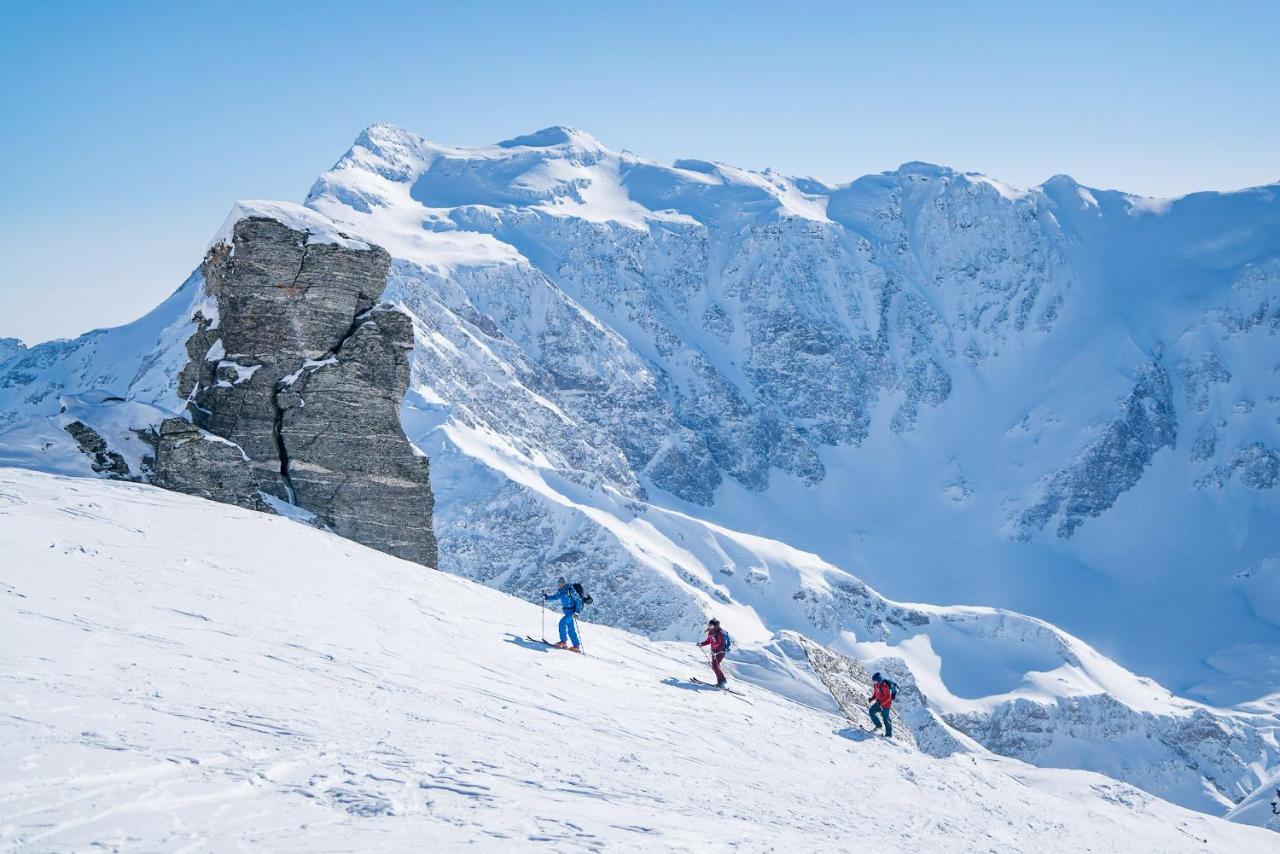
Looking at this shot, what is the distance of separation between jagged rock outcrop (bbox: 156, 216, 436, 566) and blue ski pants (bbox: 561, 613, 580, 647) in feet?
36.1

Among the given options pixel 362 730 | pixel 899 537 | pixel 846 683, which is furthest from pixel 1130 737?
pixel 362 730

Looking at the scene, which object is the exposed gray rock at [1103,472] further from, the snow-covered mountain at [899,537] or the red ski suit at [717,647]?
the red ski suit at [717,647]

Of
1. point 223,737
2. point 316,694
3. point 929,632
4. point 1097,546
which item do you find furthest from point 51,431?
point 1097,546

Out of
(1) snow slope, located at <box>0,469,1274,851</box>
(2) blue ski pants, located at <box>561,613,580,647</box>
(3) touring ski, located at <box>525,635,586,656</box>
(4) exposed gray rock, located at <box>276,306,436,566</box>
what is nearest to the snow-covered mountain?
(4) exposed gray rock, located at <box>276,306,436,566</box>

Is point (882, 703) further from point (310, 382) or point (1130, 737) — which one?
point (1130, 737)

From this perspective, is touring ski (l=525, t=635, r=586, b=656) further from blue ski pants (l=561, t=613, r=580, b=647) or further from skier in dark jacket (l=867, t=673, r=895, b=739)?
skier in dark jacket (l=867, t=673, r=895, b=739)

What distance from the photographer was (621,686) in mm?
22141

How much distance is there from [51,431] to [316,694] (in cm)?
1865

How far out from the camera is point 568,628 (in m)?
24.6

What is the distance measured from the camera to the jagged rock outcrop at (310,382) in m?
32.7

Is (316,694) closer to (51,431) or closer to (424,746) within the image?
(424,746)

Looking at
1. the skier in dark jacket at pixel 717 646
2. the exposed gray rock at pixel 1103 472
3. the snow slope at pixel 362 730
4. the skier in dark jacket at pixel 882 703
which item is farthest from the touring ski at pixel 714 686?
the exposed gray rock at pixel 1103 472

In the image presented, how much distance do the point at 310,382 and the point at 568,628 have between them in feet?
45.2

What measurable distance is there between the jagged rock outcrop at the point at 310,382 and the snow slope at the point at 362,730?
5707mm
